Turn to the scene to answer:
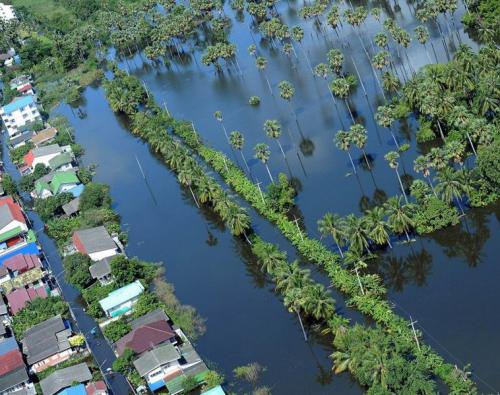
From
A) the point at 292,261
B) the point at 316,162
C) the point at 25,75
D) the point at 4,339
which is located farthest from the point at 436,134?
the point at 25,75

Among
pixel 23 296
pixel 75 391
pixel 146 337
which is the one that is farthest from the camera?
pixel 23 296

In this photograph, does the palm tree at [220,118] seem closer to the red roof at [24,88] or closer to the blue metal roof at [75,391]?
the blue metal roof at [75,391]

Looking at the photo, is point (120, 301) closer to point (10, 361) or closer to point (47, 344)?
point (47, 344)

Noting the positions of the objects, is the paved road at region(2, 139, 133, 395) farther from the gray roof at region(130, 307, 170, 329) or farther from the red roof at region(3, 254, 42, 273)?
the gray roof at region(130, 307, 170, 329)

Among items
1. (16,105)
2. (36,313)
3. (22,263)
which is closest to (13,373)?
(36,313)

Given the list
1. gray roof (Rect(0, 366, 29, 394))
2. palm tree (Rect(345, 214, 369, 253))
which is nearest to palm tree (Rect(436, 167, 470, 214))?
palm tree (Rect(345, 214, 369, 253))

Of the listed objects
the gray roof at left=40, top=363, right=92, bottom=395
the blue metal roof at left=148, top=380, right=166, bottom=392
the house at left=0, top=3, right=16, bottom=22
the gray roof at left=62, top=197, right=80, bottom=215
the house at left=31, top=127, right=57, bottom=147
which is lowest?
the blue metal roof at left=148, top=380, right=166, bottom=392

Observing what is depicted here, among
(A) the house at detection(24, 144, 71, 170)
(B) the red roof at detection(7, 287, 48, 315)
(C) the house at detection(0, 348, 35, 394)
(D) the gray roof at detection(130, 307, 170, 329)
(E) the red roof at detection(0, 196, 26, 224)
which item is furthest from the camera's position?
(A) the house at detection(24, 144, 71, 170)
